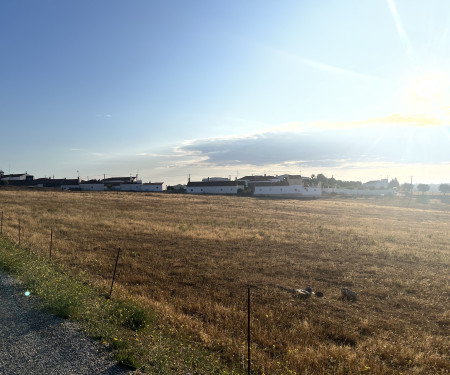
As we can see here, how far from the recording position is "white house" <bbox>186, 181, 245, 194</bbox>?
329 feet

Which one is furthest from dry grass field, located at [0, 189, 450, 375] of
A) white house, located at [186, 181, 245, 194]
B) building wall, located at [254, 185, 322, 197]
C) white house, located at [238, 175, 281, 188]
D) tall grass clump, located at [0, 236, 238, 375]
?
white house, located at [238, 175, 281, 188]

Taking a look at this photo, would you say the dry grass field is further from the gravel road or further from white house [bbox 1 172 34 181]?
white house [bbox 1 172 34 181]

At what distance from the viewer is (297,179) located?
10238 centimetres

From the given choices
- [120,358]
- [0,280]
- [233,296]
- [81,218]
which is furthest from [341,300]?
[81,218]

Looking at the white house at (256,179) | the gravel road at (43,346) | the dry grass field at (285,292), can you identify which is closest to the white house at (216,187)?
the white house at (256,179)

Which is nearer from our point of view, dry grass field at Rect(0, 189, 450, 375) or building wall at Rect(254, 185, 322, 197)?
dry grass field at Rect(0, 189, 450, 375)

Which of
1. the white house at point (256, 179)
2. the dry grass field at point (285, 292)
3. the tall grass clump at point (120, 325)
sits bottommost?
the dry grass field at point (285, 292)

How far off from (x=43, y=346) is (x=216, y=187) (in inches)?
3787

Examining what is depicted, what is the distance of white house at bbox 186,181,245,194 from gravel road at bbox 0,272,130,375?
9239 cm

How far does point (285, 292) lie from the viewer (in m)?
12.1

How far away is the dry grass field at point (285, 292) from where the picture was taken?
741 centimetres

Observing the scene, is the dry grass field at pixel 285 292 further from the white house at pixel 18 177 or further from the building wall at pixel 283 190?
the white house at pixel 18 177

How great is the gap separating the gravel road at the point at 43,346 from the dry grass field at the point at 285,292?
220 centimetres

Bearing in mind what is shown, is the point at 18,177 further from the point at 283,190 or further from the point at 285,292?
the point at 285,292
